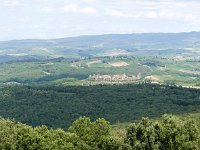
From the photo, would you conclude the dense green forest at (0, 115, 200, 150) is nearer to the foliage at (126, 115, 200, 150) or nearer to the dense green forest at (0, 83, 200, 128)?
the foliage at (126, 115, 200, 150)

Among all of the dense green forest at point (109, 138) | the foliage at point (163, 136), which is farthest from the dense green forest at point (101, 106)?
the foliage at point (163, 136)

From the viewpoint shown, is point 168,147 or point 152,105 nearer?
point 168,147

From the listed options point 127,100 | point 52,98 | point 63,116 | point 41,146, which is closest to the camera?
point 41,146

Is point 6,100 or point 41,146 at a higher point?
point 41,146

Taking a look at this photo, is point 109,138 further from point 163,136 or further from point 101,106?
point 101,106

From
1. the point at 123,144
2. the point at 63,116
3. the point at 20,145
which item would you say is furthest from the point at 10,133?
the point at 63,116

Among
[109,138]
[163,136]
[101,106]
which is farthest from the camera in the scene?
[101,106]

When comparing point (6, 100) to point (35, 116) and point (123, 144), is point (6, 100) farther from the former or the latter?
point (123, 144)

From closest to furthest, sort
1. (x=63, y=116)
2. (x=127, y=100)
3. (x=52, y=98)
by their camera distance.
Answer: (x=63, y=116), (x=127, y=100), (x=52, y=98)

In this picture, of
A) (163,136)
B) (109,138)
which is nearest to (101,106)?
(163,136)

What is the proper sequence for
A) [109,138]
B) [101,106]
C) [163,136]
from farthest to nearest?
[101,106] → [163,136] → [109,138]
